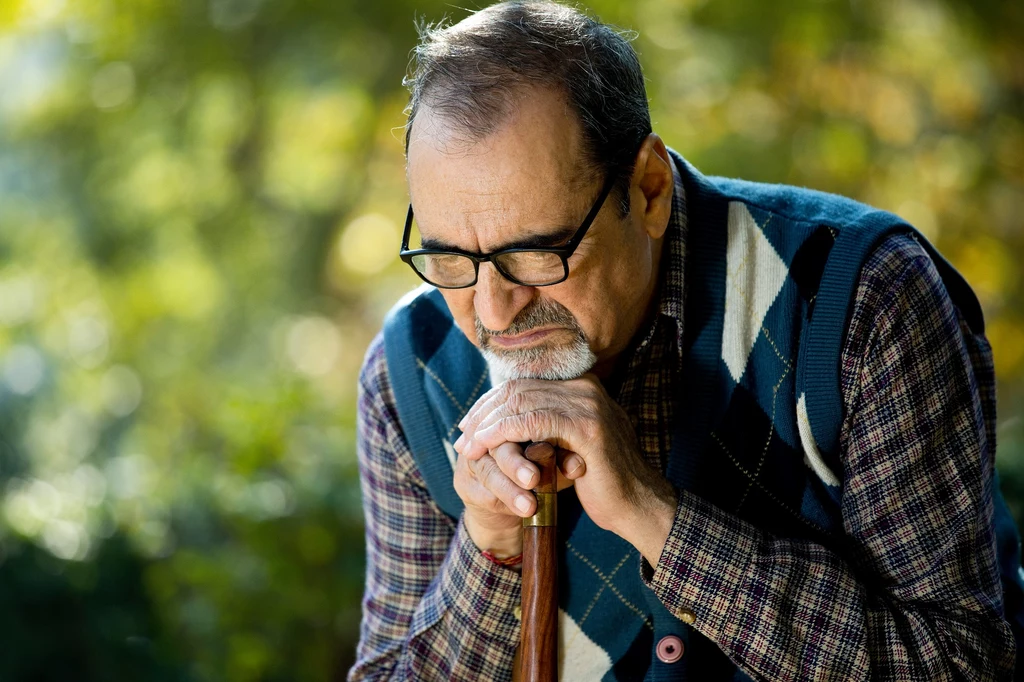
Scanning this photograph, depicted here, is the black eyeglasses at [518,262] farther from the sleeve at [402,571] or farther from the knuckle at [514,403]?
the sleeve at [402,571]

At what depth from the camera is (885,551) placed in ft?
5.42

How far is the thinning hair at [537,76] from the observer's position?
5.37 ft

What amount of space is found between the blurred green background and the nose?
2.12 metres

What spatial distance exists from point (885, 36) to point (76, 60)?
3955mm

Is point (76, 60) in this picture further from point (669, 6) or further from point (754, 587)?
point (754, 587)

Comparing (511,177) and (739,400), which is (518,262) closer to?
(511,177)

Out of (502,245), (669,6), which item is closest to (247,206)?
(669,6)

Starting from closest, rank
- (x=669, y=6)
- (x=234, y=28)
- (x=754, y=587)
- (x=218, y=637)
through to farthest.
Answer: (x=754, y=587), (x=218, y=637), (x=669, y=6), (x=234, y=28)

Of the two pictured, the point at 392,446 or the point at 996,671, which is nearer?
the point at 996,671

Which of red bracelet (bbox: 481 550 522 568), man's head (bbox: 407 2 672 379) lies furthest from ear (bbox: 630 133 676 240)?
red bracelet (bbox: 481 550 522 568)

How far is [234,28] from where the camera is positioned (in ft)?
16.9

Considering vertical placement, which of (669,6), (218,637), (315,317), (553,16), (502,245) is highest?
(669,6)

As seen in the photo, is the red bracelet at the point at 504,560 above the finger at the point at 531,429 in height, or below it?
below

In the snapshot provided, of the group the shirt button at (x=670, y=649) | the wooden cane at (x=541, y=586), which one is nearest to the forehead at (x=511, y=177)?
the wooden cane at (x=541, y=586)
